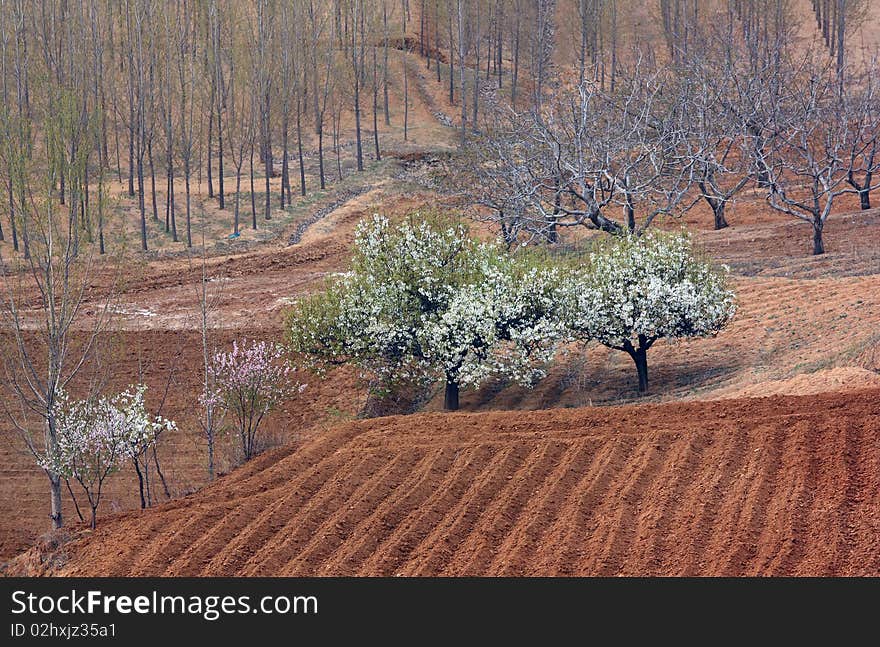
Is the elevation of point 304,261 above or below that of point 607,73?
below

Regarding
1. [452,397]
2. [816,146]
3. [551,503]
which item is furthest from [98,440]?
[816,146]

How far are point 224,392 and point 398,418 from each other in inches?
150

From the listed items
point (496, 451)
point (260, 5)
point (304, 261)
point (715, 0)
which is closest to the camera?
point (496, 451)

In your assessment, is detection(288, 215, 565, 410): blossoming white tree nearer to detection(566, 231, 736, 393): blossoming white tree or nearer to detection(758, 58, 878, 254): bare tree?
detection(566, 231, 736, 393): blossoming white tree

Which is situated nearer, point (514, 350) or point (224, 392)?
point (224, 392)

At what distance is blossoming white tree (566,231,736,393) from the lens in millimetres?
22391

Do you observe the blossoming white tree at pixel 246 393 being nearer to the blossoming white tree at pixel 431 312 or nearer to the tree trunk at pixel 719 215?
the blossoming white tree at pixel 431 312

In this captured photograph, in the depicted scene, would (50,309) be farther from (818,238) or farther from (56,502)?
(818,238)

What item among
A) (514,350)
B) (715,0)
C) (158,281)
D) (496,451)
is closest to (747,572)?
(496,451)

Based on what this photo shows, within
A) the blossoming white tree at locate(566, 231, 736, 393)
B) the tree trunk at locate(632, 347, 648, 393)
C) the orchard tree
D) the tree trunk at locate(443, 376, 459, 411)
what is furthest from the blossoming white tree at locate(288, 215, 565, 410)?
the orchard tree

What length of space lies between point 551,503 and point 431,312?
9.73 m

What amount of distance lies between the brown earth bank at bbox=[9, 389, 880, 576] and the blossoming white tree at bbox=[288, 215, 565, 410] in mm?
4523

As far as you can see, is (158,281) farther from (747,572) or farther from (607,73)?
(607,73)

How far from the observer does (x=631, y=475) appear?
14891mm
